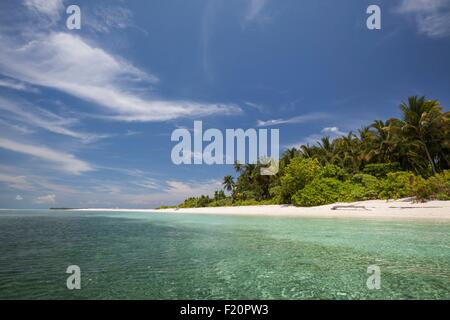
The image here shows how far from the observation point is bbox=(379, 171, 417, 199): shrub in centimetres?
2069

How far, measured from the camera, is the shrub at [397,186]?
20.7m

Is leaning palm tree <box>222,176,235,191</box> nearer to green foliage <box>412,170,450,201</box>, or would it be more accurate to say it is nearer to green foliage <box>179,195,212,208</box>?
green foliage <box>179,195,212,208</box>

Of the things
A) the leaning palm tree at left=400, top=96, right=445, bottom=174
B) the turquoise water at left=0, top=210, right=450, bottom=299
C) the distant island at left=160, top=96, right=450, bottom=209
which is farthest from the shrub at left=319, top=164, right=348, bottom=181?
the turquoise water at left=0, top=210, right=450, bottom=299

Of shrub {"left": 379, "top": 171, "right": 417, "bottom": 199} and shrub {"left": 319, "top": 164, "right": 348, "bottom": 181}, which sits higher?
shrub {"left": 319, "top": 164, "right": 348, "bottom": 181}

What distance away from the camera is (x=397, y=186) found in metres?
21.7

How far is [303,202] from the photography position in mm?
28703

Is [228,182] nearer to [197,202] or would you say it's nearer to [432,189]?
[197,202]

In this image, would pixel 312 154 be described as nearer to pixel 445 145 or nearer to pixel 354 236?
pixel 445 145

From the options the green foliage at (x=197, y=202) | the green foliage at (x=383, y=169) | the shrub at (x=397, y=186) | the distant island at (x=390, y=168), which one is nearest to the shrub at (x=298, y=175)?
the distant island at (x=390, y=168)

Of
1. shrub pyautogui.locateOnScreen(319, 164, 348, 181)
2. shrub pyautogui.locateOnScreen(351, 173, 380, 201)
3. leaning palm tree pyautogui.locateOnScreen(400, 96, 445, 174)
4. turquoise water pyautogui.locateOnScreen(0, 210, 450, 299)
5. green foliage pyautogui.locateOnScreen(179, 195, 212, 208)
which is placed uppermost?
leaning palm tree pyautogui.locateOnScreen(400, 96, 445, 174)

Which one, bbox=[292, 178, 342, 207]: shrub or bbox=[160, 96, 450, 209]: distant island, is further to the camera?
bbox=[292, 178, 342, 207]: shrub
